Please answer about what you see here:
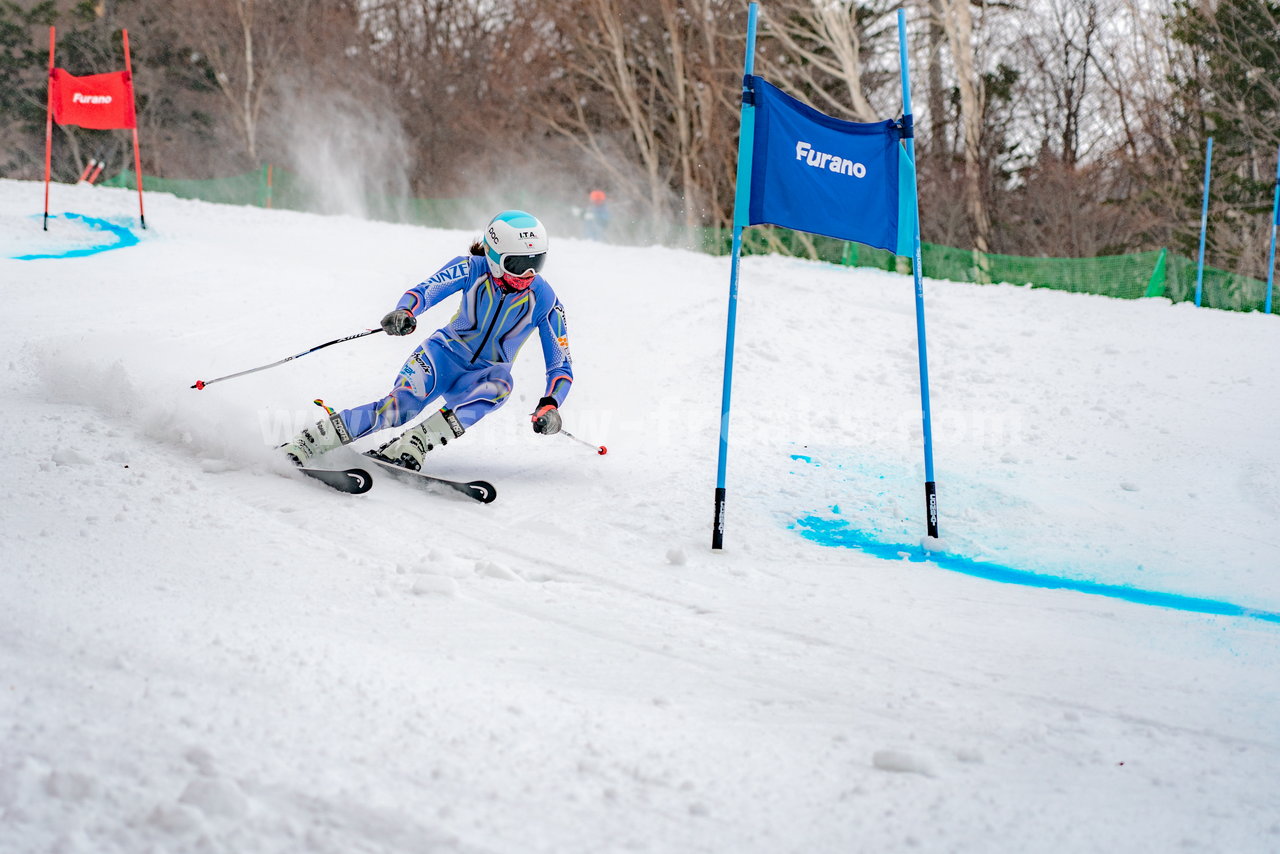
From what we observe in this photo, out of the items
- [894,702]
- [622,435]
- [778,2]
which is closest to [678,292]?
[622,435]

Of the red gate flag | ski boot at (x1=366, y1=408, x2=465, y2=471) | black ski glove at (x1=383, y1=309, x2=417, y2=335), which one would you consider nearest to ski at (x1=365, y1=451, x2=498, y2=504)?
ski boot at (x1=366, y1=408, x2=465, y2=471)

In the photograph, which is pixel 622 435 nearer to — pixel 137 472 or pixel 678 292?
pixel 137 472

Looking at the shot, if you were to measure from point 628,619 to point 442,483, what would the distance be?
212cm

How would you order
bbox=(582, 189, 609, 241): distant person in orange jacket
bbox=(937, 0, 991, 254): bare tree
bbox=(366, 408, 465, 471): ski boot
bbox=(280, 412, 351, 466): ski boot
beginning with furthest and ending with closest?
bbox=(582, 189, 609, 241): distant person in orange jacket → bbox=(937, 0, 991, 254): bare tree → bbox=(366, 408, 465, 471): ski boot → bbox=(280, 412, 351, 466): ski boot

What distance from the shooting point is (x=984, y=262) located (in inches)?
651

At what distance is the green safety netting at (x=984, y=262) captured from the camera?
47.2 feet

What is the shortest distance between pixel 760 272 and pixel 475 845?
12.2 m

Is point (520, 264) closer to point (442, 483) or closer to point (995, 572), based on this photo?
point (442, 483)

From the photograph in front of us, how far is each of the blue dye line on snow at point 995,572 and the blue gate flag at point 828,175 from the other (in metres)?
1.55

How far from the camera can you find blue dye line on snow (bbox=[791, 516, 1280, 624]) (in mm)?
4742

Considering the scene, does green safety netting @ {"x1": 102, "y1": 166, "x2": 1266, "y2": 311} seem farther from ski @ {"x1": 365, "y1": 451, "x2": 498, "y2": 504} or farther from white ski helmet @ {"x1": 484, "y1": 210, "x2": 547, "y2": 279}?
ski @ {"x1": 365, "y1": 451, "x2": 498, "y2": 504}

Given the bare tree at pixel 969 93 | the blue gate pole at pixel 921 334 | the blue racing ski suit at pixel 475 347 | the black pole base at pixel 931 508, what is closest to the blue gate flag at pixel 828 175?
the blue gate pole at pixel 921 334

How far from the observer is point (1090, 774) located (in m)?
2.94

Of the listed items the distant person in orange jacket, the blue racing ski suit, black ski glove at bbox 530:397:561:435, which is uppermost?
the distant person in orange jacket
